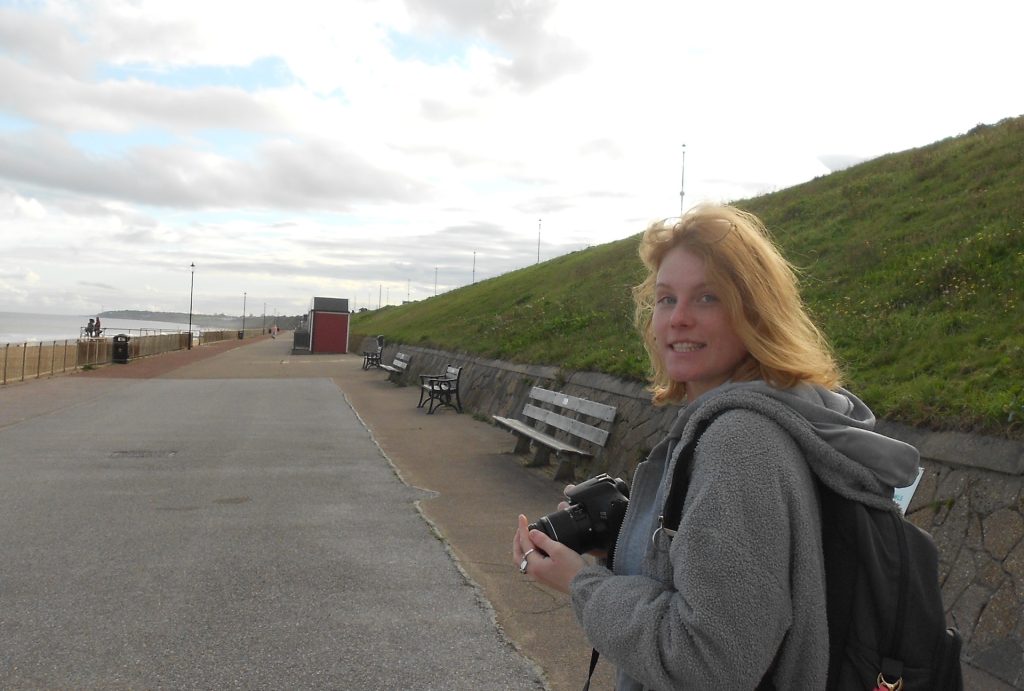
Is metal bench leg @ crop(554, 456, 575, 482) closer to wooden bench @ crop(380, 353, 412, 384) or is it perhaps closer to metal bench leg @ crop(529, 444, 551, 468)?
metal bench leg @ crop(529, 444, 551, 468)

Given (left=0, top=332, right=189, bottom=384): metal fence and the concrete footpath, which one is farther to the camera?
(left=0, top=332, right=189, bottom=384): metal fence

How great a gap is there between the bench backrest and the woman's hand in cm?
691

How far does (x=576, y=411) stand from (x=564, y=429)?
1.32 ft

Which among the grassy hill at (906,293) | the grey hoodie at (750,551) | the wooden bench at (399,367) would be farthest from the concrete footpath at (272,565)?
the wooden bench at (399,367)

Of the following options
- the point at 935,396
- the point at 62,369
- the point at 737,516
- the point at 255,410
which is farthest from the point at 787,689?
Answer: the point at 62,369

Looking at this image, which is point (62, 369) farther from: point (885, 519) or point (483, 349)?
point (885, 519)

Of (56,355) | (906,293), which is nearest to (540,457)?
(906,293)

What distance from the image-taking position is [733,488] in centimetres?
146

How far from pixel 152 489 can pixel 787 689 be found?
8.04 m

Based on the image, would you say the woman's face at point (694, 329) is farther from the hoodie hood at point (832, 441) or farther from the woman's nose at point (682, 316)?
the hoodie hood at point (832, 441)

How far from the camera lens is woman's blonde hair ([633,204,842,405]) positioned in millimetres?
1665

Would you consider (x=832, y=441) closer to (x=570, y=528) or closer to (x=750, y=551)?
(x=750, y=551)

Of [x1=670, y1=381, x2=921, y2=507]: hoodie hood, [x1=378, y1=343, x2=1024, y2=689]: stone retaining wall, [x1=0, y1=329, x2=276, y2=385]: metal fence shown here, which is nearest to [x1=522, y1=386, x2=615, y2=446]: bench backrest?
[x1=378, y1=343, x2=1024, y2=689]: stone retaining wall

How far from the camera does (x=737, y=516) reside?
144 cm
